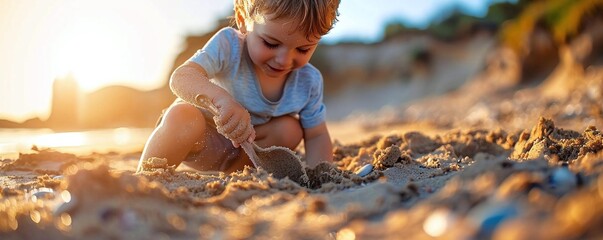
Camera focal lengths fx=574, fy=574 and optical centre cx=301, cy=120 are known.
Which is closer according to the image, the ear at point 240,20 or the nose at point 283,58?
the nose at point 283,58

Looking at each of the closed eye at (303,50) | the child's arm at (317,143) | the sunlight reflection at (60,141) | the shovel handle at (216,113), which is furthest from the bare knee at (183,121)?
the sunlight reflection at (60,141)

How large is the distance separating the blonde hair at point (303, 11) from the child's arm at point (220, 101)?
45 cm

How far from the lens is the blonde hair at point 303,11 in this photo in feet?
9.19

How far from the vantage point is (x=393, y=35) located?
27328 millimetres

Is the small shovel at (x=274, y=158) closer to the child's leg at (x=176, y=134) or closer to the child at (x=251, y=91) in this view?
the child at (x=251, y=91)

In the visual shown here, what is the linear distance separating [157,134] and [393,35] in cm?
2535

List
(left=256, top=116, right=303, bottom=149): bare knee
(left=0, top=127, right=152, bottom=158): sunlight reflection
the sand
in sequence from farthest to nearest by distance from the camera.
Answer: (left=0, top=127, right=152, bottom=158): sunlight reflection
(left=256, top=116, right=303, bottom=149): bare knee
the sand

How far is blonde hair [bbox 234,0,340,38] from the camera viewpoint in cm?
280

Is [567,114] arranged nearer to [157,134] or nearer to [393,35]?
[157,134]

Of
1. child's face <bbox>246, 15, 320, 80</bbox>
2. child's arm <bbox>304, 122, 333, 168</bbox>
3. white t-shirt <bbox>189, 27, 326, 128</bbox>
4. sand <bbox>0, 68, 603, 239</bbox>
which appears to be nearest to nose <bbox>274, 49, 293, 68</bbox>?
child's face <bbox>246, 15, 320, 80</bbox>

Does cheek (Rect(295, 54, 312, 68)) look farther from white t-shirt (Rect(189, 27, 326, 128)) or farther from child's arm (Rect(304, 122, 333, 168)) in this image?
child's arm (Rect(304, 122, 333, 168))

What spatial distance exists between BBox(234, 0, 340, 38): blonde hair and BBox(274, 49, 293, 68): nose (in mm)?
131

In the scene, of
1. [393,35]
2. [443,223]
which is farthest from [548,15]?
[393,35]

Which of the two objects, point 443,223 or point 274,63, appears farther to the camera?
point 274,63
